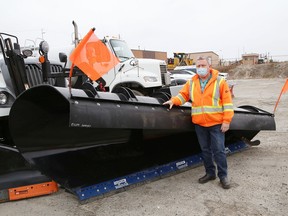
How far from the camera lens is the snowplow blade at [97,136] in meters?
2.94

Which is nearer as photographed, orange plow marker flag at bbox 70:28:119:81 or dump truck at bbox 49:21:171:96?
orange plow marker flag at bbox 70:28:119:81

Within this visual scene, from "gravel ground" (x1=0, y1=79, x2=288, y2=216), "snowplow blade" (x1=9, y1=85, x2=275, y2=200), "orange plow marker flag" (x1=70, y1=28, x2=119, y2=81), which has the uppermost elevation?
"orange plow marker flag" (x1=70, y1=28, x2=119, y2=81)

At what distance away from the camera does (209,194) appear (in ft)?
11.7

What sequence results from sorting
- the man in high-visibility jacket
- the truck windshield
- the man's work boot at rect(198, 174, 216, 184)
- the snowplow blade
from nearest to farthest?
the snowplow blade → the man in high-visibility jacket → the man's work boot at rect(198, 174, 216, 184) → the truck windshield

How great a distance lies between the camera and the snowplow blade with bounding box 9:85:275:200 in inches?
116

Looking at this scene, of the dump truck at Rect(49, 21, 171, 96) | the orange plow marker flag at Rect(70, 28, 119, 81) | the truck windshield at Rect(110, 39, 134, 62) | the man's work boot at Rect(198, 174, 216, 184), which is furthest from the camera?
the truck windshield at Rect(110, 39, 134, 62)

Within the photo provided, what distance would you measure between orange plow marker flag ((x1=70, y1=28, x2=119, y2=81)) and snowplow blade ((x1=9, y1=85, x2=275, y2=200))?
8.8 inches

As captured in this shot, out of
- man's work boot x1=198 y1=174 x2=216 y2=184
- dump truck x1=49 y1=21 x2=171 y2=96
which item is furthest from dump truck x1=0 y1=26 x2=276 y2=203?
dump truck x1=49 y1=21 x2=171 y2=96

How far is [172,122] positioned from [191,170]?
1.17m

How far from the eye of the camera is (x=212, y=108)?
372 cm

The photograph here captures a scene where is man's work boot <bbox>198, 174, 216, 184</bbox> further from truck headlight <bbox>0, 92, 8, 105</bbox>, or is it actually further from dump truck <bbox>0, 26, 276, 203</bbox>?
truck headlight <bbox>0, 92, 8, 105</bbox>

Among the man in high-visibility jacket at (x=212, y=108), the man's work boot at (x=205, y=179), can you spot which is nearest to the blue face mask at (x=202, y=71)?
the man in high-visibility jacket at (x=212, y=108)

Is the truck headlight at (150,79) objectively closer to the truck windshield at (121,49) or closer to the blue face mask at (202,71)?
the truck windshield at (121,49)

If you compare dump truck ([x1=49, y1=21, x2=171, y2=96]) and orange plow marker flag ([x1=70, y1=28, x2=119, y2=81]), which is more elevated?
orange plow marker flag ([x1=70, y1=28, x2=119, y2=81])
